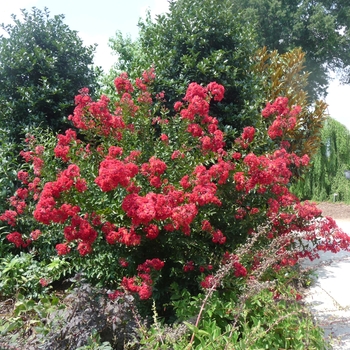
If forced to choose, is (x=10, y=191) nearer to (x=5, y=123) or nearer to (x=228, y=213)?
(x=5, y=123)

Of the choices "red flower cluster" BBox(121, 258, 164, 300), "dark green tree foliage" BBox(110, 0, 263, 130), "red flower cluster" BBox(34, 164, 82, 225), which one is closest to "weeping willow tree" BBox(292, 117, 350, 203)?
"dark green tree foliage" BBox(110, 0, 263, 130)

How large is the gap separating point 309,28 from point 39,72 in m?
13.2

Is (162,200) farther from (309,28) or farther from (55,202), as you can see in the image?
(309,28)

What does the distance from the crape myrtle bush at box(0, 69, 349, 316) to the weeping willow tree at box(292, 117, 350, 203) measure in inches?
392

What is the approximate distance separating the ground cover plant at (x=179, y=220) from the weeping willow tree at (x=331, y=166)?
9853 mm

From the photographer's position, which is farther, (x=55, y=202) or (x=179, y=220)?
(x=55, y=202)

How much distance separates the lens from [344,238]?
3.05 m

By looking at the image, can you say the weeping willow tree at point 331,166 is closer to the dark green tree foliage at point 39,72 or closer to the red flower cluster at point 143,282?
the dark green tree foliage at point 39,72

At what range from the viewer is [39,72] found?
4543mm

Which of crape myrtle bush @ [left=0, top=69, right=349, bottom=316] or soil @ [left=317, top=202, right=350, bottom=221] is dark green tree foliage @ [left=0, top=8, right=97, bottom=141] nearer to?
crape myrtle bush @ [left=0, top=69, right=349, bottom=316]

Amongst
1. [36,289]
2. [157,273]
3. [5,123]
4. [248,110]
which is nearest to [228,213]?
[157,273]

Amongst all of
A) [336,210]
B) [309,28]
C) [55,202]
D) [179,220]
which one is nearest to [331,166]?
[336,210]

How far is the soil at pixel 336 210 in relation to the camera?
9.80m

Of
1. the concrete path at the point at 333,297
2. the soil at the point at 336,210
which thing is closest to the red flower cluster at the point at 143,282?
the concrete path at the point at 333,297
